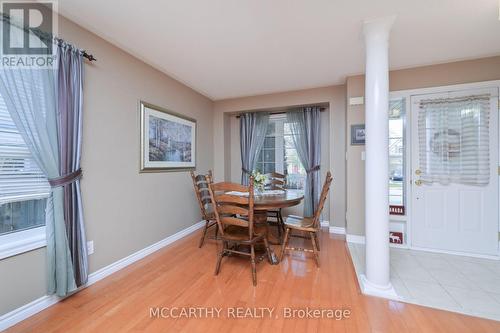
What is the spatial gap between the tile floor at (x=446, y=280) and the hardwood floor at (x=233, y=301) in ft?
0.46

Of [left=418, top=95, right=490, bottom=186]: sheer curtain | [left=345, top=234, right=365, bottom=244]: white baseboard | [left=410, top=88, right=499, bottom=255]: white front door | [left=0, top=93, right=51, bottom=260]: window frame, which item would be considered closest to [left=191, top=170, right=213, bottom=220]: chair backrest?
[left=0, top=93, right=51, bottom=260]: window frame

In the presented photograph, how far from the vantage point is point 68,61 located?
1.78 meters

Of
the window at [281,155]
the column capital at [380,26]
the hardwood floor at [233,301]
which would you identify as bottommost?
the hardwood floor at [233,301]

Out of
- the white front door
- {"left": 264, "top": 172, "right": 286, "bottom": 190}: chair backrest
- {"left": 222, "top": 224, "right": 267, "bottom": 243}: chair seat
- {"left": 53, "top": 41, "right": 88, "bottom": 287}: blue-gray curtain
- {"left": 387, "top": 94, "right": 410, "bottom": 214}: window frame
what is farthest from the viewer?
{"left": 264, "top": 172, "right": 286, "bottom": 190}: chair backrest

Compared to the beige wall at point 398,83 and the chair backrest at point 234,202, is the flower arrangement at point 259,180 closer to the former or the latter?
the chair backrest at point 234,202

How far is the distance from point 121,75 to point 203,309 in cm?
255

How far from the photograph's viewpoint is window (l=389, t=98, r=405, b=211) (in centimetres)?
288

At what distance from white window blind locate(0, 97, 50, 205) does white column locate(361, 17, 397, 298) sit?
288 centimetres

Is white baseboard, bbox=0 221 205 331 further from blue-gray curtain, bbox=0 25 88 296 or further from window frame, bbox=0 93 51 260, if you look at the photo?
window frame, bbox=0 93 51 260

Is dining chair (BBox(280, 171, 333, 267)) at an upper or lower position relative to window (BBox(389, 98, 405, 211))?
lower

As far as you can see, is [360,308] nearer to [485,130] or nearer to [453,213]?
[453,213]

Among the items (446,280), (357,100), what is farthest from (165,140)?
(446,280)

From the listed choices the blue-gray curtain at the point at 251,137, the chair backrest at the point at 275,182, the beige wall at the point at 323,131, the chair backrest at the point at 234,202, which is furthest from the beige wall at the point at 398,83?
the chair backrest at the point at 234,202

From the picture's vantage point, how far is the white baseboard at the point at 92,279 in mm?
→ 1478
